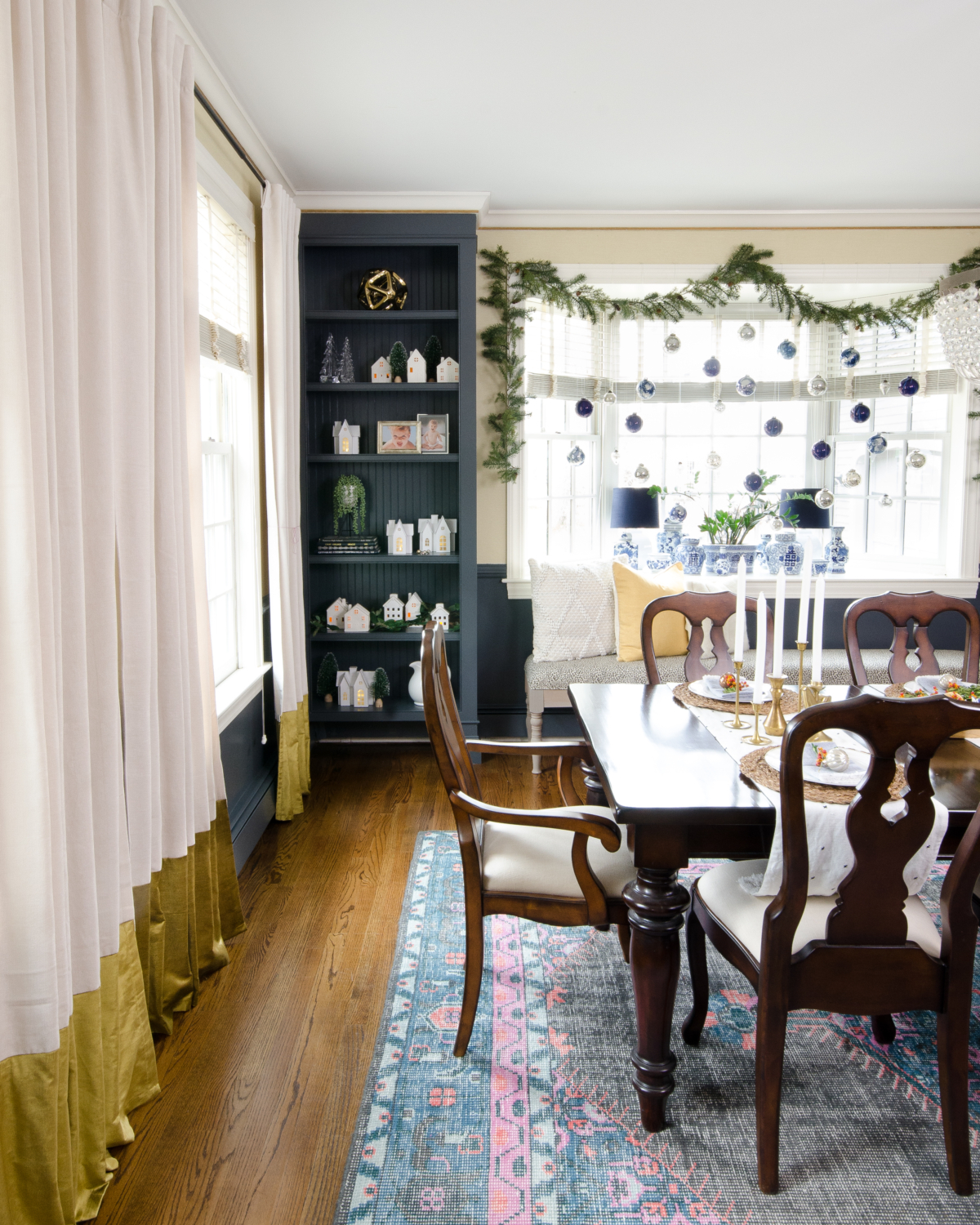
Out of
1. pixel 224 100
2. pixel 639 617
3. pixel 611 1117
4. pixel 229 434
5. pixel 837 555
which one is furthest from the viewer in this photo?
pixel 837 555

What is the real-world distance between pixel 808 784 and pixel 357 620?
2.93 meters

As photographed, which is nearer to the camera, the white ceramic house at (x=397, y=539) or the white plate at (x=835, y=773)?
the white plate at (x=835, y=773)

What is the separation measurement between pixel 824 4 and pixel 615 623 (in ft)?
8.72

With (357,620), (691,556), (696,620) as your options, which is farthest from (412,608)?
(696,620)

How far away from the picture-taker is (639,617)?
14.1ft

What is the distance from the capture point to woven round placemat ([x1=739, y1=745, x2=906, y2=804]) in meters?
1.79

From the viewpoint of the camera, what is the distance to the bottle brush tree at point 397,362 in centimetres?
430

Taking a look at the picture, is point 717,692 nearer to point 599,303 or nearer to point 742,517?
point 742,517

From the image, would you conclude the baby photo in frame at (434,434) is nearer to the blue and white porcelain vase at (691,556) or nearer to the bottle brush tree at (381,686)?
the bottle brush tree at (381,686)

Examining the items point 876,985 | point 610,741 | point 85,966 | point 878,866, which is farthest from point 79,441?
point 876,985

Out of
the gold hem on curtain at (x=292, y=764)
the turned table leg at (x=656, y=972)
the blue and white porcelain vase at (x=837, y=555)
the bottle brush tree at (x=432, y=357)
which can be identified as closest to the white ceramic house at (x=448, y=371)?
the bottle brush tree at (x=432, y=357)

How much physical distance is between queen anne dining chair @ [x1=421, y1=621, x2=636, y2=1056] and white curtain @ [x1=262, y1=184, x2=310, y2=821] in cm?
163

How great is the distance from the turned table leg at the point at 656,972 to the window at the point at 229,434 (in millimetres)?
1945

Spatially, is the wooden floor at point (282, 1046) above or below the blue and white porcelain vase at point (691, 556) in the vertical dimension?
below
